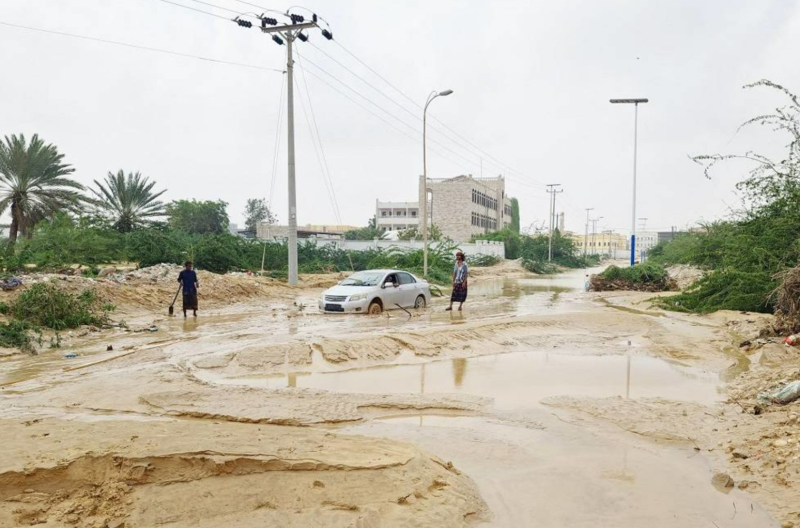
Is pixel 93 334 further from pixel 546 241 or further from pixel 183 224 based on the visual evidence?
pixel 546 241

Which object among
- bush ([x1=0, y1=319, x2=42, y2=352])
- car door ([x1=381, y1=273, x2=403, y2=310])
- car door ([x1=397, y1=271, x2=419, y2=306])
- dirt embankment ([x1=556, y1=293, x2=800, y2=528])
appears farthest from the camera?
car door ([x1=397, y1=271, x2=419, y2=306])

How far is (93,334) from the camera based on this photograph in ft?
44.3

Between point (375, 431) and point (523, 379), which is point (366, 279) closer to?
point (523, 379)

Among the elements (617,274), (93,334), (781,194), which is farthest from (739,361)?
(617,274)

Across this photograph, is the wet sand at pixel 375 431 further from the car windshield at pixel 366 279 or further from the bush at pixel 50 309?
the car windshield at pixel 366 279

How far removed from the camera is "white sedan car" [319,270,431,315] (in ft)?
56.2

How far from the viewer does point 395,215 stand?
340ft

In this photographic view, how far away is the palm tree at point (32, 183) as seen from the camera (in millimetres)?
28672

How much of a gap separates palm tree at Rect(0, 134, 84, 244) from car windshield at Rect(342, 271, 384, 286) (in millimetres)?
19868

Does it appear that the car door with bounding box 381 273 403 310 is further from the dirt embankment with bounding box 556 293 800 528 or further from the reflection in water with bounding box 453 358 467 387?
the dirt embankment with bounding box 556 293 800 528

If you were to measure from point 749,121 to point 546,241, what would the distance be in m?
57.4

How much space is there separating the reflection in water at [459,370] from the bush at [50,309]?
29.4ft

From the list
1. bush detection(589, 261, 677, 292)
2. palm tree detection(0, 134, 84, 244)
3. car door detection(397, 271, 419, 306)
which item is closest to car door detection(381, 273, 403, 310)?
car door detection(397, 271, 419, 306)

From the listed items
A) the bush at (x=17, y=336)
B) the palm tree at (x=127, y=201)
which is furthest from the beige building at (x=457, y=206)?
the bush at (x=17, y=336)
